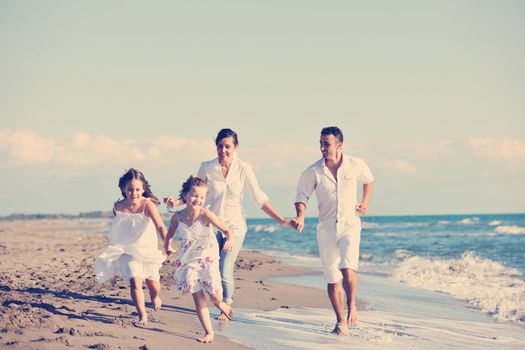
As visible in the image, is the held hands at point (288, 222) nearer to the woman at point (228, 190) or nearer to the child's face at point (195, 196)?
the woman at point (228, 190)

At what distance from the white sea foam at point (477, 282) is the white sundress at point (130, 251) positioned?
15.2 feet

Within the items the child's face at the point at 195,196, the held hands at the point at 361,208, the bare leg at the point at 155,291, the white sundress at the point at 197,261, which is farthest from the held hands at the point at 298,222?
the bare leg at the point at 155,291

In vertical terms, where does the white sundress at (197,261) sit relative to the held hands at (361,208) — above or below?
below

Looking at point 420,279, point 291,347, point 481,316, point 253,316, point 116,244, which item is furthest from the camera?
point 420,279

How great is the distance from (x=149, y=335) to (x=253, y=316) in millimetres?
1760

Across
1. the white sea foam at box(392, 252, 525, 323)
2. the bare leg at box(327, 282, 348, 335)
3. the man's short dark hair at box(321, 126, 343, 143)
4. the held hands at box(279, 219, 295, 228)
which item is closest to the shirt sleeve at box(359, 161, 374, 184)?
the man's short dark hair at box(321, 126, 343, 143)

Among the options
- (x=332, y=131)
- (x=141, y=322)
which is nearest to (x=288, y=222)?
(x=332, y=131)

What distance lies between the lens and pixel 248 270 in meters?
13.5

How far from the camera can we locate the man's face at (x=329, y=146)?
6684mm

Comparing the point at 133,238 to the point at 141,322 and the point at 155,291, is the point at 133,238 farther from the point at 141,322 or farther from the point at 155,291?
the point at 141,322

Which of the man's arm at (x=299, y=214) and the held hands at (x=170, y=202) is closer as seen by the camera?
the held hands at (x=170, y=202)

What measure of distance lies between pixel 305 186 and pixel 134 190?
5.93 feet

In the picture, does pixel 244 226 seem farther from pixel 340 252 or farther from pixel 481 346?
pixel 481 346

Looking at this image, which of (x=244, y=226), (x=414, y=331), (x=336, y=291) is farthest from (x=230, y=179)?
(x=414, y=331)
